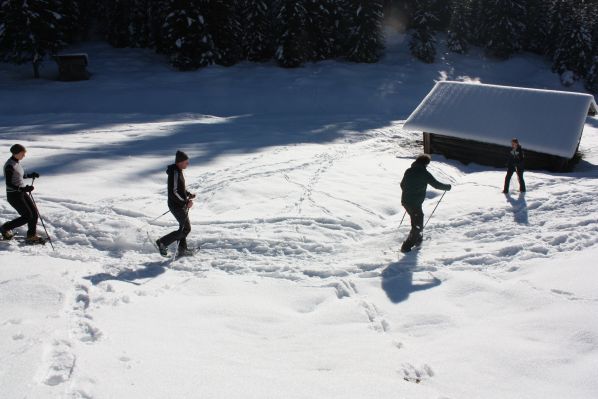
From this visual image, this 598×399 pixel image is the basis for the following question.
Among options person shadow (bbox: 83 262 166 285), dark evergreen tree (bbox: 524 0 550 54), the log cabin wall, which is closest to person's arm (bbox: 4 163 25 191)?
person shadow (bbox: 83 262 166 285)

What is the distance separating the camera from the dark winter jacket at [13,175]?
7.75 m

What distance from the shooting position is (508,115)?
19141 mm

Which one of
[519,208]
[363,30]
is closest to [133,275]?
[519,208]

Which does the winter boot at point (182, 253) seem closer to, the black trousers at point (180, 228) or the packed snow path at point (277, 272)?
the black trousers at point (180, 228)

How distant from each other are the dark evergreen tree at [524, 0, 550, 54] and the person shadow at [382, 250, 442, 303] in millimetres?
48051

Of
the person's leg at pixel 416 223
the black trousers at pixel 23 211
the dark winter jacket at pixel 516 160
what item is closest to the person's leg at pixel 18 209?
the black trousers at pixel 23 211

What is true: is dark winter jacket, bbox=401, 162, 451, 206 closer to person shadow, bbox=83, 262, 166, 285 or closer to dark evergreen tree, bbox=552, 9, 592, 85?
person shadow, bbox=83, 262, 166, 285

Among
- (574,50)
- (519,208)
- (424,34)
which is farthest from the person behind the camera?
(574,50)

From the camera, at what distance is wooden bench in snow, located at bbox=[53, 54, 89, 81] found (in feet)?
103

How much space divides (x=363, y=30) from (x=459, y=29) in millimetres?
→ 11790

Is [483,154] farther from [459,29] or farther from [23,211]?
[459,29]

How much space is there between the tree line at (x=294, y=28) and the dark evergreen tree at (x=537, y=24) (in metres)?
Result: 0.10

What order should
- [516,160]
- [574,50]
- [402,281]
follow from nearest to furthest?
1. [402,281]
2. [516,160]
3. [574,50]

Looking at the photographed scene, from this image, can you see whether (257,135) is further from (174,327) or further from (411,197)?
(174,327)
